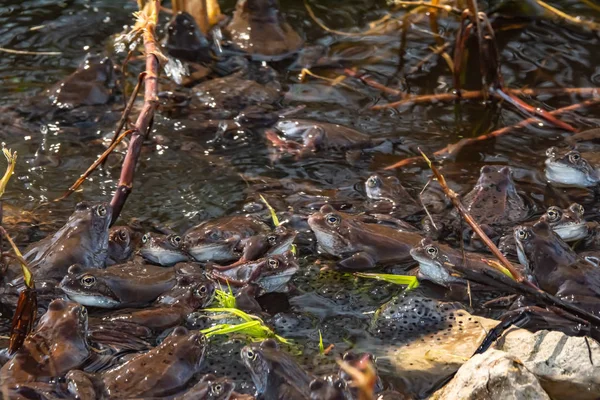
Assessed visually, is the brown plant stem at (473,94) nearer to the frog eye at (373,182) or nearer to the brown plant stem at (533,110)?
the brown plant stem at (533,110)

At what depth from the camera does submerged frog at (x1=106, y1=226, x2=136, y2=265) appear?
4.96 m

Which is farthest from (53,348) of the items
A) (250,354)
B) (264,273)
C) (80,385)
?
(264,273)

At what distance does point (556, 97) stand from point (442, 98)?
0.86 m

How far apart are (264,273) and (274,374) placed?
0.97 meters

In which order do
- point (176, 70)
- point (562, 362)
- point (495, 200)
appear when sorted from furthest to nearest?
point (176, 70)
point (495, 200)
point (562, 362)

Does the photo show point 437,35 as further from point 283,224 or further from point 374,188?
point 283,224

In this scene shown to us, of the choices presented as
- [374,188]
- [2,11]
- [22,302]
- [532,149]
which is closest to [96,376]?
[22,302]

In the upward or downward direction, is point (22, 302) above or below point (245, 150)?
above

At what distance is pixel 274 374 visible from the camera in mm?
3658

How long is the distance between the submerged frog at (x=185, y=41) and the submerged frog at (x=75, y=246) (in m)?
2.65

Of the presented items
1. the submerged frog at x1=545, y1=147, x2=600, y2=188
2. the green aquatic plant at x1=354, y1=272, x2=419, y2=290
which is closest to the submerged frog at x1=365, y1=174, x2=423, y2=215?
the green aquatic plant at x1=354, y1=272, x2=419, y2=290

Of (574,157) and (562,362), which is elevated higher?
(562,362)

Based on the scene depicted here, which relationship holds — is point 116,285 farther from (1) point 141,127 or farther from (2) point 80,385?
(1) point 141,127

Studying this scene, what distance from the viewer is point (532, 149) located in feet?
20.7
